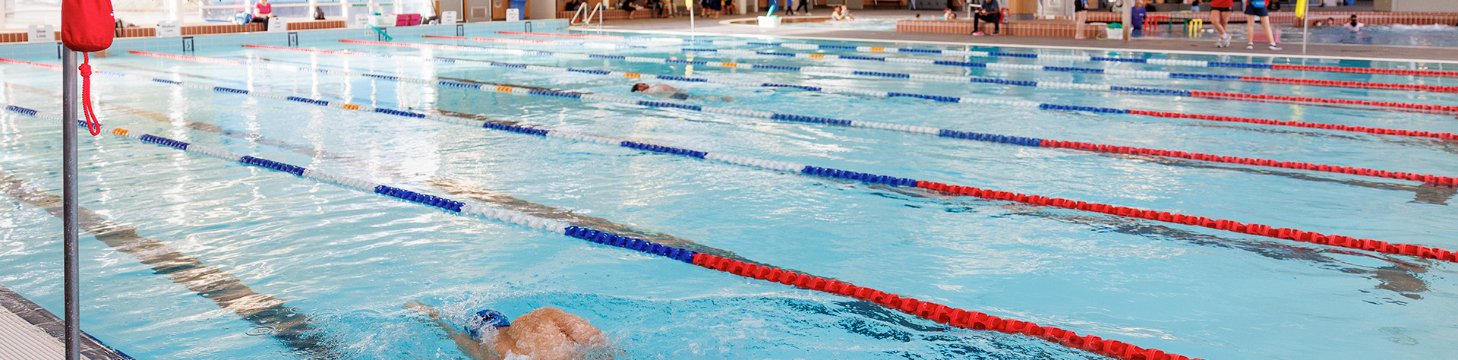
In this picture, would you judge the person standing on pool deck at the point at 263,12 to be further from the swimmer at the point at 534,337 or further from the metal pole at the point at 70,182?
the metal pole at the point at 70,182

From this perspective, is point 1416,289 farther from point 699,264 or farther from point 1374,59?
point 1374,59

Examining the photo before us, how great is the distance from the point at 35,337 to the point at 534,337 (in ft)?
4.06

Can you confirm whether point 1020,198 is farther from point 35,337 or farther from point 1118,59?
point 1118,59

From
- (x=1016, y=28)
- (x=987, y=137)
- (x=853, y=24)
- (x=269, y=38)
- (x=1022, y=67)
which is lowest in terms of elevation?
(x=987, y=137)

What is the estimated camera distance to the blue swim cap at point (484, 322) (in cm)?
329

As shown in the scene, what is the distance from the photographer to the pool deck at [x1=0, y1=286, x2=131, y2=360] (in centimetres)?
290

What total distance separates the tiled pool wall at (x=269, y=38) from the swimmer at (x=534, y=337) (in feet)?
43.0

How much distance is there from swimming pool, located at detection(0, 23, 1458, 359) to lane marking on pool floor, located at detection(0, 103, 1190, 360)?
5 cm

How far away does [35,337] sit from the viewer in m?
3.04

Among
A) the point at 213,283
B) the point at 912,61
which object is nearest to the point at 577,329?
the point at 213,283

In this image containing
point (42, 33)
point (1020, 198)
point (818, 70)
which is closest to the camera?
point (1020, 198)

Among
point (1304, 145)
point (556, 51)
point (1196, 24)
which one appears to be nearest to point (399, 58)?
point (556, 51)

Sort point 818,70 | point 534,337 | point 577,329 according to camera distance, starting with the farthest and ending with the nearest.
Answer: point 818,70, point 577,329, point 534,337

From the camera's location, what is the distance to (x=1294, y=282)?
393cm
